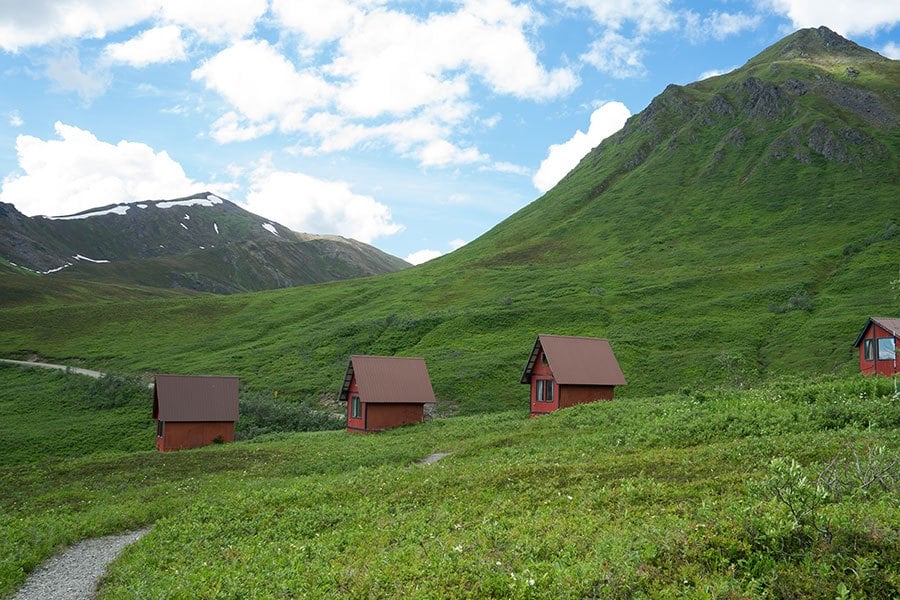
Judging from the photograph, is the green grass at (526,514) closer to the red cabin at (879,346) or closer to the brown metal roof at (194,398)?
the brown metal roof at (194,398)

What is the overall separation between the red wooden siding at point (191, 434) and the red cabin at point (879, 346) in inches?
2051

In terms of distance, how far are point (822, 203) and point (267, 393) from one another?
12457cm

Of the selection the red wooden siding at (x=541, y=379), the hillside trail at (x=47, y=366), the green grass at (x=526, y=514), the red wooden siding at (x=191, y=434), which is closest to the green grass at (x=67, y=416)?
the hillside trail at (x=47, y=366)

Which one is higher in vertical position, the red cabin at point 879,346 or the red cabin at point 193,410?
the red cabin at point 879,346

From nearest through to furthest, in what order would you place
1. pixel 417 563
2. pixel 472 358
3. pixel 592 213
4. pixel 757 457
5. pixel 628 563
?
pixel 628 563 → pixel 417 563 → pixel 757 457 → pixel 472 358 → pixel 592 213

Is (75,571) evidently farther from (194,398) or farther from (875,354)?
(875,354)

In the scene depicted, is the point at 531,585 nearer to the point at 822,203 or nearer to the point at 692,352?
the point at 692,352

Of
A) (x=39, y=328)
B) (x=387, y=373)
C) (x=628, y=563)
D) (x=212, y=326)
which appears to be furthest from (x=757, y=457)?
(x=39, y=328)

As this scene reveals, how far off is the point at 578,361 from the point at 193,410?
103 feet

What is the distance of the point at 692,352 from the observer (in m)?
71.6

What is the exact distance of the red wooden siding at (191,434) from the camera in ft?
168

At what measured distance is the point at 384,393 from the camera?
170 feet

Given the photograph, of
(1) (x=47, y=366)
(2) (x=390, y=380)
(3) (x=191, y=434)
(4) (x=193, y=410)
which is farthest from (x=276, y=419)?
(1) (x=47, y=366)

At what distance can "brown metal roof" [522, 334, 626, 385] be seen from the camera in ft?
167
